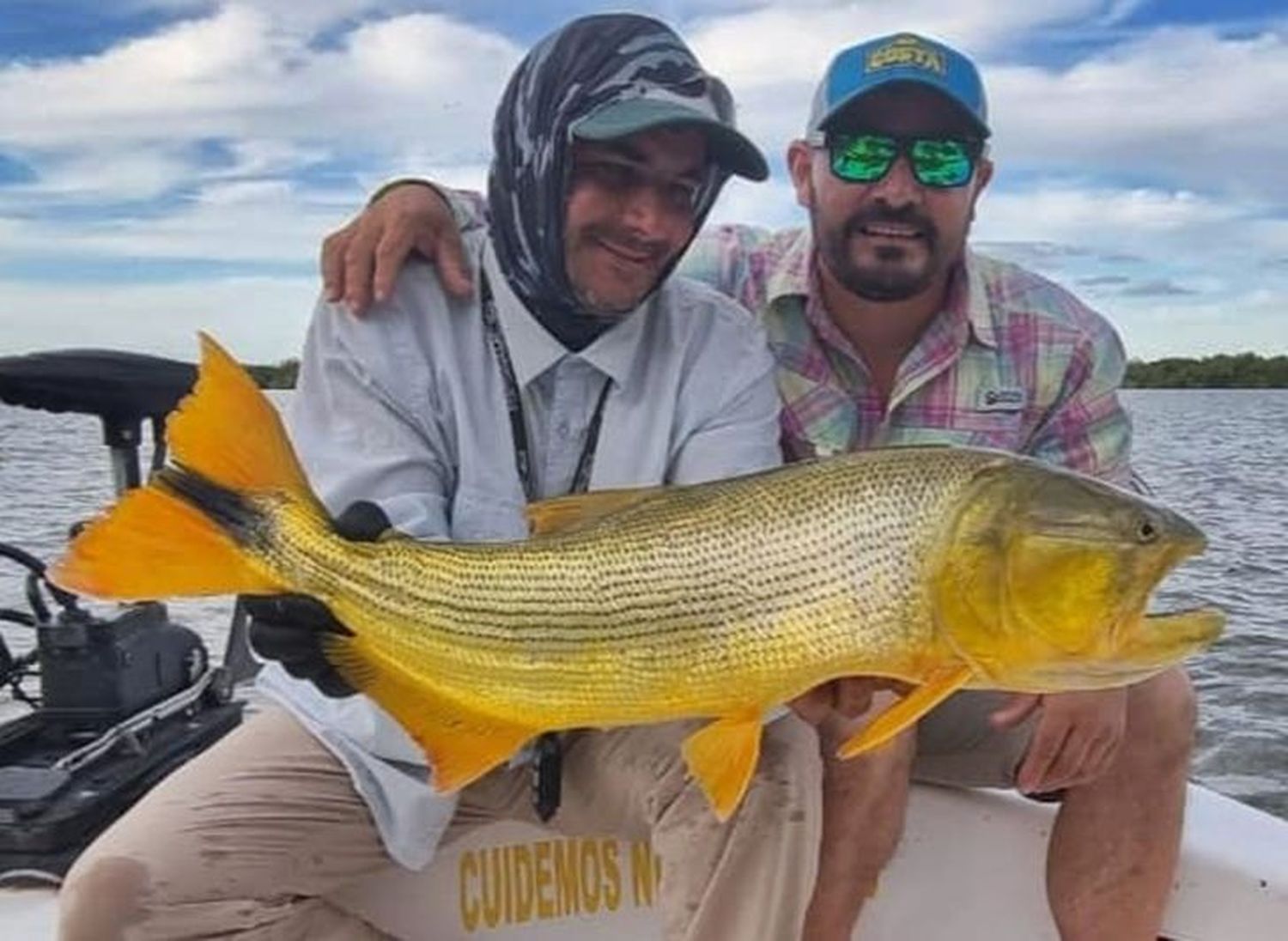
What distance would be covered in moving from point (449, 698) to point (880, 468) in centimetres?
76

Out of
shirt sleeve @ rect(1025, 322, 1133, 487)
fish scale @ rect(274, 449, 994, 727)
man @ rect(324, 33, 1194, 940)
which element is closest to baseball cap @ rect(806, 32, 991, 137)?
man @ rect(324, 33, 1194, 940)

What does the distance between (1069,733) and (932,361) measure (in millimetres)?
857

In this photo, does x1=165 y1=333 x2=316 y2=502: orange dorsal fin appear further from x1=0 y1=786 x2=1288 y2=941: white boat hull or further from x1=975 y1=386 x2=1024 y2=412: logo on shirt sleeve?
x1=975 y1=386 x2=1024 y2=412: logo on shirt sleeve

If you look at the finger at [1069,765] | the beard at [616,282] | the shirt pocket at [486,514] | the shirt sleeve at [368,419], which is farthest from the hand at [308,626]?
the finger at [1069,765]

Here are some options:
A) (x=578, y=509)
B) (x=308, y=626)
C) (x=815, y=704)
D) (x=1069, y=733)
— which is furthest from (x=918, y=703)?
(x=308, y=626)

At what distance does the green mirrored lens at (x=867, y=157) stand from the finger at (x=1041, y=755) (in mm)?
1178

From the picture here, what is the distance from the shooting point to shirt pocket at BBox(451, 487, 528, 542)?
126 inches

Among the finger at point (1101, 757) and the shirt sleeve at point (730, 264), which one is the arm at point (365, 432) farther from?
the finger at point (1101, 757)

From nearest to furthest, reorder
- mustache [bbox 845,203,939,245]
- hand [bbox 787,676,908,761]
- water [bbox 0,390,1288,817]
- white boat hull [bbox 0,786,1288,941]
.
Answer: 1. hand [bbox 787,676,908,761]
2. mustache [bbox 845,203,939,245]
3. white boat hull [bbox 0,786,1288,941]
4. water [bbox 0,390,1288,817]

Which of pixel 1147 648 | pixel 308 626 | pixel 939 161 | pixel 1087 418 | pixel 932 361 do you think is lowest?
pixel 308 626

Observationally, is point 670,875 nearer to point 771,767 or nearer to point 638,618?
point 771,767

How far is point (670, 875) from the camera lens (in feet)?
9.46

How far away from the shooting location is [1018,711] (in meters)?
3.19

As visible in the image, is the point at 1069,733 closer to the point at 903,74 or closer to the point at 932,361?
the point at 932,361
